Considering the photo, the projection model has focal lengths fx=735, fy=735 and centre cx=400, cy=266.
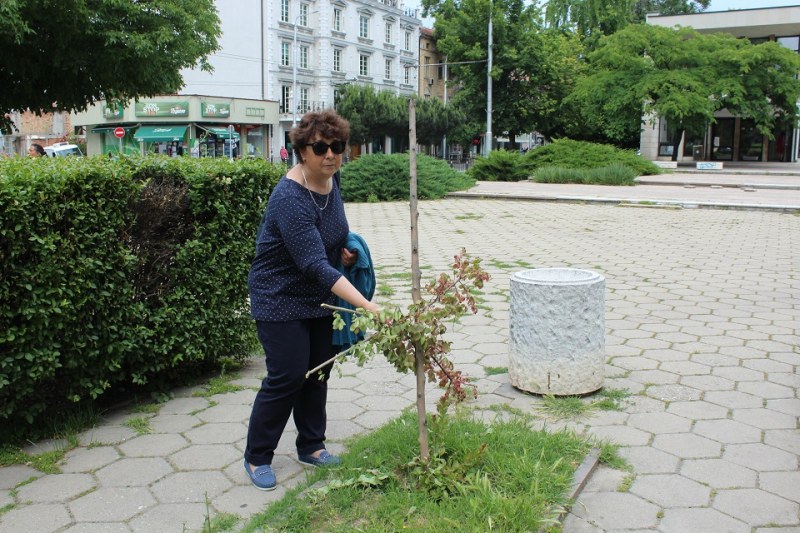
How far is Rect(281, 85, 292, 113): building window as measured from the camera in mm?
53875

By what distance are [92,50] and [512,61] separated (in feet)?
105

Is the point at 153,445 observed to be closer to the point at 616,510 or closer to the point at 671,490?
the point at 616,510

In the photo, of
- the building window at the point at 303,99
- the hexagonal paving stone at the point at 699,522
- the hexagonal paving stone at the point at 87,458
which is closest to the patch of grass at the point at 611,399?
the hexagonal paving stone at the point at 699,522

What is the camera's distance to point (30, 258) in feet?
12.0

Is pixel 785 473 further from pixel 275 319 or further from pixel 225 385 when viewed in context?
pixel 225 385

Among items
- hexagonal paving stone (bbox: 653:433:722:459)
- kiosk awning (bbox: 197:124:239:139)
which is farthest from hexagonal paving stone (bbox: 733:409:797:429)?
kiosk awning (bbox: 197:124:239:139)

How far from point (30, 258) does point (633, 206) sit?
16791 mm

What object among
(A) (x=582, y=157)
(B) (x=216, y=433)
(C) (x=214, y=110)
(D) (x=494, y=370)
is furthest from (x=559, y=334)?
(C) (x=214, y=110)

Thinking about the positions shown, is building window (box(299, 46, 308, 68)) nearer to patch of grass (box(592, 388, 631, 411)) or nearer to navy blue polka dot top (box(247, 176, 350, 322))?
patch of grass (box(592, 388, 631, 411))

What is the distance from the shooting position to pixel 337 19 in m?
57.7

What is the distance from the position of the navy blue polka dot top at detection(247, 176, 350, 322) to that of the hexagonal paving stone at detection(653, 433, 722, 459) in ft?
6.49

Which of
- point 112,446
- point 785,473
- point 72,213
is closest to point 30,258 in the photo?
point 72,213

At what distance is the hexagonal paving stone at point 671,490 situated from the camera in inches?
131

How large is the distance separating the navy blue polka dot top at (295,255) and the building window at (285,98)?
52252mm
